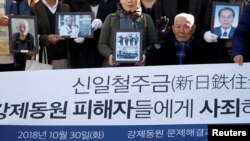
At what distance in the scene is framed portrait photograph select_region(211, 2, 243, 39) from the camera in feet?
21.9

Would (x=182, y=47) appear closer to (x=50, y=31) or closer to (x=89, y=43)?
(x=89, y=43)

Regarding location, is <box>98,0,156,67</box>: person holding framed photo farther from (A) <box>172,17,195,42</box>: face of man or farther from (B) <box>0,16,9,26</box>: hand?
(B) <box>0,16,9,26</box>: hand

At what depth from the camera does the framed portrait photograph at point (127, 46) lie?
6518 mm

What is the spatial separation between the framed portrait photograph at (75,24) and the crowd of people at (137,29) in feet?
0.04

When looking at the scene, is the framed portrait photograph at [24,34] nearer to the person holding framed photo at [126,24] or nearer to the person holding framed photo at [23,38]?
the person holding framed photo at [23,38]

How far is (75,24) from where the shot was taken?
274 inches

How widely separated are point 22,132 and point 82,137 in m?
0.59

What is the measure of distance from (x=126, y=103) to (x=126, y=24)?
47.3 inches

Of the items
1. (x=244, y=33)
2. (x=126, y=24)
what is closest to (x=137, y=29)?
(x=126, y=24)

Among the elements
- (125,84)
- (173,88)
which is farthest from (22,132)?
(173,88)

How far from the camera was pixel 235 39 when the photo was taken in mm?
6020
